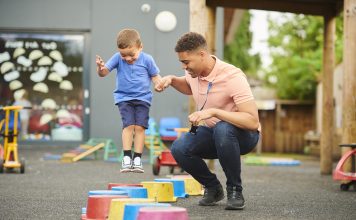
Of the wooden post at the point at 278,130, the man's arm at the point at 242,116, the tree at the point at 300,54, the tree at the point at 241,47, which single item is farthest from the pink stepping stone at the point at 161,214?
the tree at the point at 241,47

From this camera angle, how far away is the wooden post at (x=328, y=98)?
11.2 meters

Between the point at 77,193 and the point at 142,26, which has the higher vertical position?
the point at 142,26

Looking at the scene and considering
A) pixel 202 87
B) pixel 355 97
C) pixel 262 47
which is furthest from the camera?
pixel 262 47

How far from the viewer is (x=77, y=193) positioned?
7180 millimetres

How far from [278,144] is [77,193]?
20.6 metres

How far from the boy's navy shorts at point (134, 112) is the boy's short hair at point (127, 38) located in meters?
0.57

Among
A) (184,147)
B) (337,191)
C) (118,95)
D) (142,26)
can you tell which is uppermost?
(142,26)

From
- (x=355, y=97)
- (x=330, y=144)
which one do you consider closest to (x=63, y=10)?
(x=330, y=144)

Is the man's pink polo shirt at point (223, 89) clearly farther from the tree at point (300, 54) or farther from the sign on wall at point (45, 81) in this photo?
the tree at point (300, 54)

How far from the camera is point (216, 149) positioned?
19.1 ft

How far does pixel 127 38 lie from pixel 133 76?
19.2 inches

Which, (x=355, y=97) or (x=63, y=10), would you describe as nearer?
(x=355, y=97)

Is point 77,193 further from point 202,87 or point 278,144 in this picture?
point 278,144

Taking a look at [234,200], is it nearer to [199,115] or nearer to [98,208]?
[199,115]
